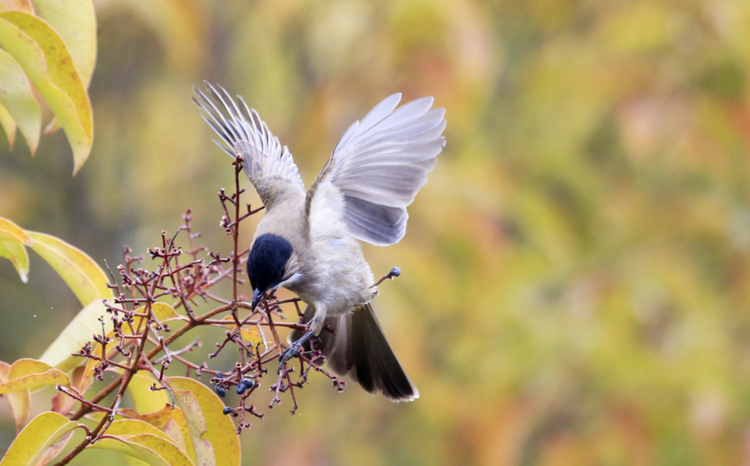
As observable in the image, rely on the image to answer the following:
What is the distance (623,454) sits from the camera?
197 inches

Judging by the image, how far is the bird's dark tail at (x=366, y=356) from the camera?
2.79 metres

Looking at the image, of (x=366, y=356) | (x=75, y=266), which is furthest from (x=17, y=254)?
(x=366, y=356)

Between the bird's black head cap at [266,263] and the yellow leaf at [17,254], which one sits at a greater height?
the bird's black head cap at [266,263]

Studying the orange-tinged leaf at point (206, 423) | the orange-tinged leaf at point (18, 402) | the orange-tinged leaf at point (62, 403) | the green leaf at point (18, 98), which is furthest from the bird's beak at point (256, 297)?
the green leaf at point (18, 98)

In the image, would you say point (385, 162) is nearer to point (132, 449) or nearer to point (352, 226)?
point (352, 226)

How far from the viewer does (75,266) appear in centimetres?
200

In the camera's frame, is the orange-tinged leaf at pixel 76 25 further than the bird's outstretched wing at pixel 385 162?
No

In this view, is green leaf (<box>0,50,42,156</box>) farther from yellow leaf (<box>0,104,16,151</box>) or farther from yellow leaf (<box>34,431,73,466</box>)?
yellow leaf (<box>34,431,73,466</box>)

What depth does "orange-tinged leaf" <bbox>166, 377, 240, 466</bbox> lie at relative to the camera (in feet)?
5.90

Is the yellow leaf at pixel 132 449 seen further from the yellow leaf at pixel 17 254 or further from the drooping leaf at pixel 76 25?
the drooping leaf at pixel 76 25

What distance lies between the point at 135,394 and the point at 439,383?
3.63m

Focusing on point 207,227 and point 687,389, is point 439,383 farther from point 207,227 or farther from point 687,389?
point 207,227

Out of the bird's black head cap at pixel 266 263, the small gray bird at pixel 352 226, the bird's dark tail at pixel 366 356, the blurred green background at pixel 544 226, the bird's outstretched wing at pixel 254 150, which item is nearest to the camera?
the bird's black head cap at pixel 266 263

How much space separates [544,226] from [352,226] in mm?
2442
